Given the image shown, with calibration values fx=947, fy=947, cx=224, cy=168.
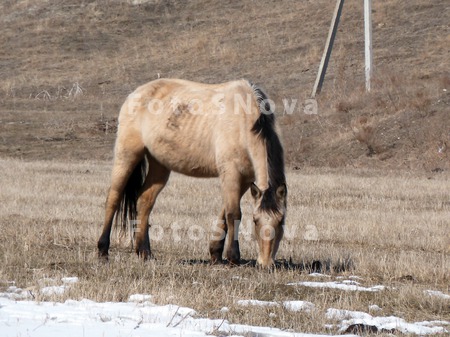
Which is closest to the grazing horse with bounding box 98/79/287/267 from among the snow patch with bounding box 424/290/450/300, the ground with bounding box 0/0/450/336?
the ground with bounding box 0/0/450/336

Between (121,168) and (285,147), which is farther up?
(121,168)

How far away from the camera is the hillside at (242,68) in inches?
1045

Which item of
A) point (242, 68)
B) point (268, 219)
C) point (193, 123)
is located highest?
point (193, 123)

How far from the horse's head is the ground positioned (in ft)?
0.73

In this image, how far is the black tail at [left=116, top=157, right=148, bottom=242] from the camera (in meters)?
11.7

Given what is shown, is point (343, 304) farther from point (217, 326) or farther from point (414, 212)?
point (414, 212)

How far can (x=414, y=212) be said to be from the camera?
15.9 m

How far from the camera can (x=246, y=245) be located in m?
12.2

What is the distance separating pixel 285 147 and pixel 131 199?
629 inches

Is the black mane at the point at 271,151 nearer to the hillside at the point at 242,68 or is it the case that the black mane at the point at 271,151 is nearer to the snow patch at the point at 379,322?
the snow patch at the point at 379,322

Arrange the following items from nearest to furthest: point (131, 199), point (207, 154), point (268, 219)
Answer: point (268, 219)
point (207, 154)
point (131, 199)

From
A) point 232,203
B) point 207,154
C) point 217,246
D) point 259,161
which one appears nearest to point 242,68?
point 207,154

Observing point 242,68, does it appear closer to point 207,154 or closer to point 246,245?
point 246,245

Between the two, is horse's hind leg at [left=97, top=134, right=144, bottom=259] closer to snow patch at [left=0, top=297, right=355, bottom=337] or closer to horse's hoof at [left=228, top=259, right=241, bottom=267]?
horse's hoof at [left=228, top=259, right=241, bottom=267]
